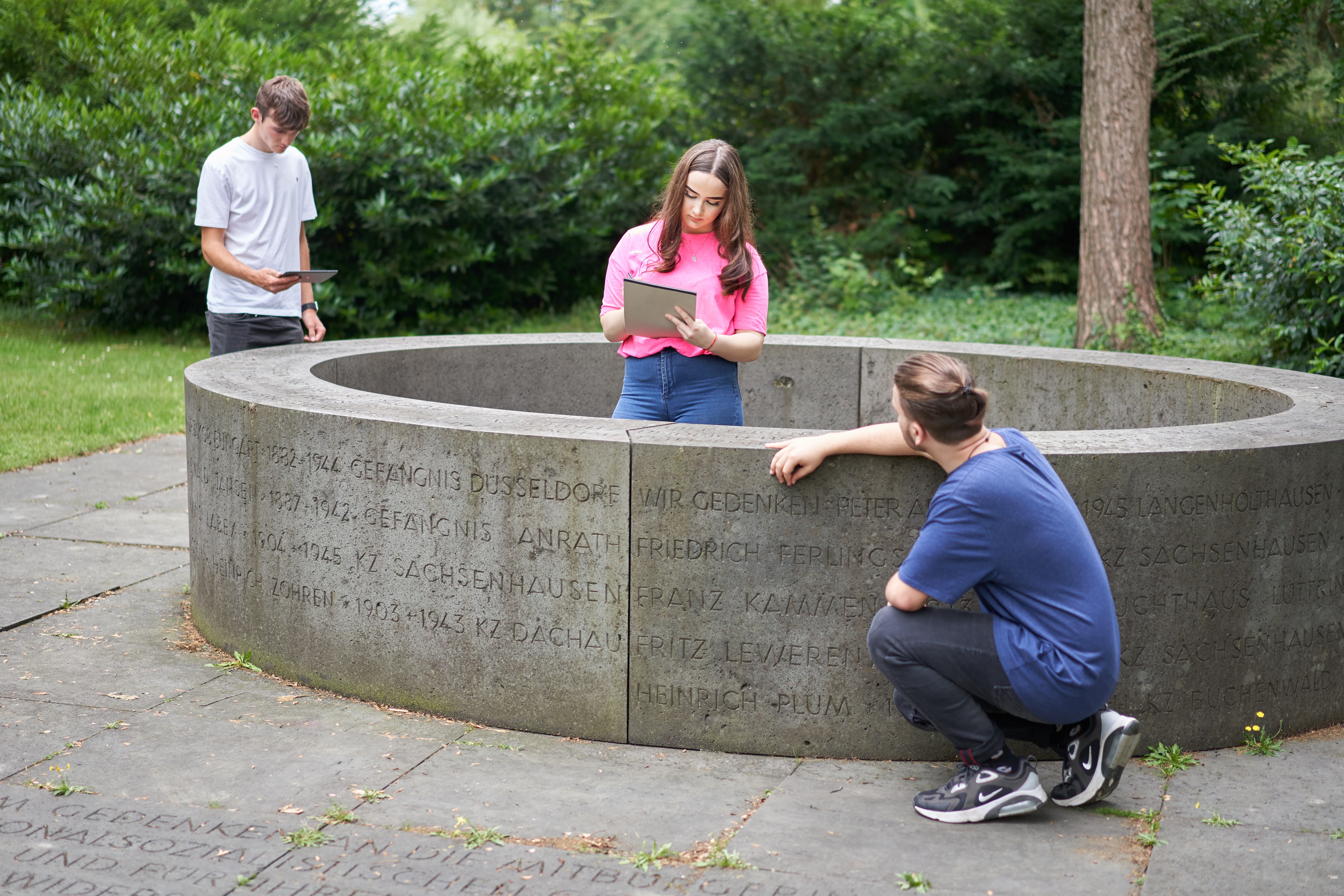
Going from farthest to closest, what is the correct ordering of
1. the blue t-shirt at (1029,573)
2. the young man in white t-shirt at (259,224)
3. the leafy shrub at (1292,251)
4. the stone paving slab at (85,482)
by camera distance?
the leafy shrub at (1292,251) → the stone paving slab at (85,482) → the young man in white t-shirt at (259,224) → the blue t-shirt at (1029,573)

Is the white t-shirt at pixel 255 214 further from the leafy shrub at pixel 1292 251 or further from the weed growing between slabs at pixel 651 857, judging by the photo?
the leafy shrub at pixel 1292 251

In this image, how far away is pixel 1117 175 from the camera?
39.2ft

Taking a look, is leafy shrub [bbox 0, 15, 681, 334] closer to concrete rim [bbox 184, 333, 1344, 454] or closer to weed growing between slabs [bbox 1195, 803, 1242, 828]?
concrete rim [bbox 184, 333, 1344, 454]

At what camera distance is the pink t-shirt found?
15.3ft

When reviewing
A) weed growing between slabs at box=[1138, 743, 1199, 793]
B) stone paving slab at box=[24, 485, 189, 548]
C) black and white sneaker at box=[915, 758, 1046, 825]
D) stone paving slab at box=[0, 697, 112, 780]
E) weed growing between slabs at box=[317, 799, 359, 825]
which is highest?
black and white sneaker at box=[915, 758, 1046, 825]

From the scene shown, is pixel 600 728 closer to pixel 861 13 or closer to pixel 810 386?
pixel 810 386

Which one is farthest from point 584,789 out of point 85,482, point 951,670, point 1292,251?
point 1292,251

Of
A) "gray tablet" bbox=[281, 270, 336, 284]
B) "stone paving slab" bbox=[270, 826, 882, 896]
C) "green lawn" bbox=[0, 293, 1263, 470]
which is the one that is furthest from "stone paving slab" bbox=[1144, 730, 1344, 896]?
"green lawn" bbox=[0, 293, 1263, 470]

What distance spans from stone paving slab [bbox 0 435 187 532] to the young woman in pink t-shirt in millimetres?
3026

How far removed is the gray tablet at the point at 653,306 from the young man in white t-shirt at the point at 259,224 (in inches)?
91.1

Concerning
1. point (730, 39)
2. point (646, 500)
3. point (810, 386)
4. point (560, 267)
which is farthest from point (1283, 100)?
point (646, 500)

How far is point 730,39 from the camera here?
58.9 ft

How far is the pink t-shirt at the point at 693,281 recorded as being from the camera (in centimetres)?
465

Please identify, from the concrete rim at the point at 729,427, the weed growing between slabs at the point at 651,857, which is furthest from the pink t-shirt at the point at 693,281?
the weed growing between slabs at the point at 651,857
